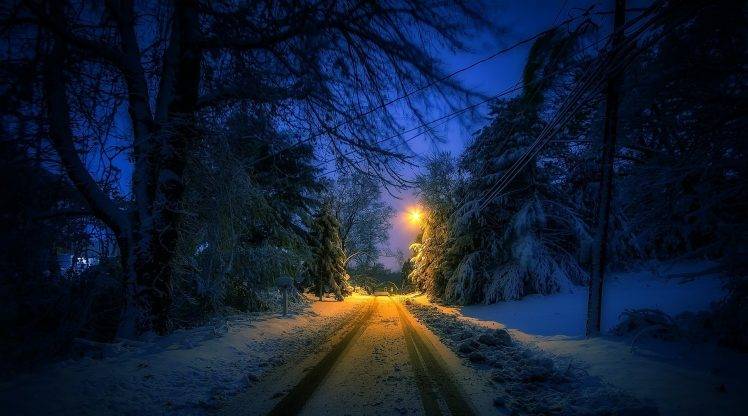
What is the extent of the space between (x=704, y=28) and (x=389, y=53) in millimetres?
3899

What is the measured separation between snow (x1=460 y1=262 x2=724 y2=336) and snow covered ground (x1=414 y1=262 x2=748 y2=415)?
0.07 ft

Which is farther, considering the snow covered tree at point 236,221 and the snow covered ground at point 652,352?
the snow covered tree at point 236,221

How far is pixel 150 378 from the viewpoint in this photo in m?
3.69

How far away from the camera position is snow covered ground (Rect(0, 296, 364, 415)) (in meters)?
2.88

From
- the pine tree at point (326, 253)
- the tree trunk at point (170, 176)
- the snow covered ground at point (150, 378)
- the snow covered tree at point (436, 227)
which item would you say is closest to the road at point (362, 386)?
the snow covered ground at point (150, 378)

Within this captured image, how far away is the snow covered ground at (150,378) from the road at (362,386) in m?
0.49

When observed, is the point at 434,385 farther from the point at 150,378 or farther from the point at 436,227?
the point at 436,227

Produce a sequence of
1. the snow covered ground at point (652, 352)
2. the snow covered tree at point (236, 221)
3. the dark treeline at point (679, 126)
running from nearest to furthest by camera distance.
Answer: the snow covered ground at point (652, 352) < the dark treeline at point (679, 126) < the snow covered tree at point (236, 221)

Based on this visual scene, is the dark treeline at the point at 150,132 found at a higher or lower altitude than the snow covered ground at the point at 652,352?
higher

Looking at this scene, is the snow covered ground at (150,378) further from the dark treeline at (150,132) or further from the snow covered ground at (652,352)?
the snow covered ground at (652,352)

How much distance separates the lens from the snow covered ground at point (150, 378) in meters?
2.88

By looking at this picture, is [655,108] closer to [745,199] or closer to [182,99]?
[745,199]

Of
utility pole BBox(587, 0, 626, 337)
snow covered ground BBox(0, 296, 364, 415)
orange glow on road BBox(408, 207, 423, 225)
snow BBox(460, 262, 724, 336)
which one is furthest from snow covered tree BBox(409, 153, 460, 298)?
snow covered ground BBox(0, 296, 364, 415)

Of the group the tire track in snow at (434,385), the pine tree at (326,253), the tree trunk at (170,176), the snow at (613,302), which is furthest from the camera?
the pine tree at (326,253)
